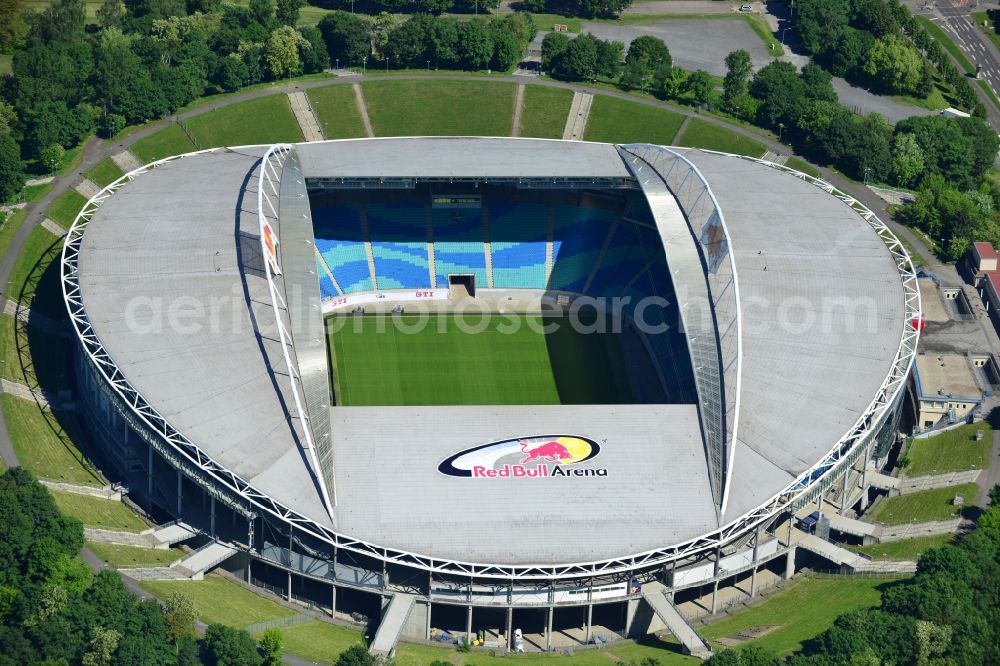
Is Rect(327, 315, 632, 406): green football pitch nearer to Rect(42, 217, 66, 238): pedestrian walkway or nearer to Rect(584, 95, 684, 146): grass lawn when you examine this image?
Rect(42, 217, 66, 238): pedestrian walkway

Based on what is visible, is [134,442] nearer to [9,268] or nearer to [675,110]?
[9,268]

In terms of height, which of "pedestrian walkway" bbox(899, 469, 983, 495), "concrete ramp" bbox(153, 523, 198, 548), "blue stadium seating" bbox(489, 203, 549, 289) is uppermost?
"blue stadium seating" bbox(489, 203, 549, 289)

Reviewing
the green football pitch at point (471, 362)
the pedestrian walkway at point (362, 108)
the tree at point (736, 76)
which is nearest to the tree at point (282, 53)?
the pedestrian walkway at point (362, 108)

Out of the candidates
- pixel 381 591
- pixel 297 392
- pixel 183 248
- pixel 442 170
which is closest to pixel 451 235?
pixel 442 170

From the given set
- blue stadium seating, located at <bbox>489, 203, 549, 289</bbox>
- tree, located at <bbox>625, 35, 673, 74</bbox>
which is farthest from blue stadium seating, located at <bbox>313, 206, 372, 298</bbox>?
tree, located at <bbox>625, 35, 673, 74</bbox>

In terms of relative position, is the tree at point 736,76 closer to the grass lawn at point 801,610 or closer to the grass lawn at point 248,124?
the grass lawn at point 248,124

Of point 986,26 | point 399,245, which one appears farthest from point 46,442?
point 986,26
